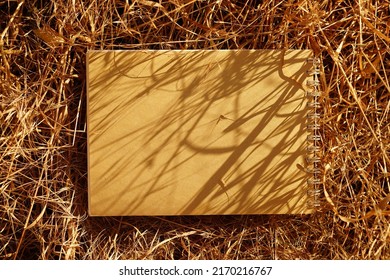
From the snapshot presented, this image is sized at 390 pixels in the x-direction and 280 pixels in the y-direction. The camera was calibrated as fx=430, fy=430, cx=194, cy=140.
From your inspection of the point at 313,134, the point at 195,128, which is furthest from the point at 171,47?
the point at 313,134

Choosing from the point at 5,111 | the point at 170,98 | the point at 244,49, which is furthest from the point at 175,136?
the point at 5,111

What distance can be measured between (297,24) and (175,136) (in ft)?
1.00

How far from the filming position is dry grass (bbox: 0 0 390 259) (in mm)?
794

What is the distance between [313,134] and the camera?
801 millimetres

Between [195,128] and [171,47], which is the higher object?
[171,47]

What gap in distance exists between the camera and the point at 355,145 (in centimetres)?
80

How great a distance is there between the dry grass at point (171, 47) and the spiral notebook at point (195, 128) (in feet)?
0.11

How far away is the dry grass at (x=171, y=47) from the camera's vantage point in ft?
2.60

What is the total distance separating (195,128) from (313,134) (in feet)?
0.72

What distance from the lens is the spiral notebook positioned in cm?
79

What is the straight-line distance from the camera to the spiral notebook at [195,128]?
0.79 meters

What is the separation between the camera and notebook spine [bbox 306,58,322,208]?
794mm

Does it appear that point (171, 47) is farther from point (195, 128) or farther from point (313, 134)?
point (313, 134)
